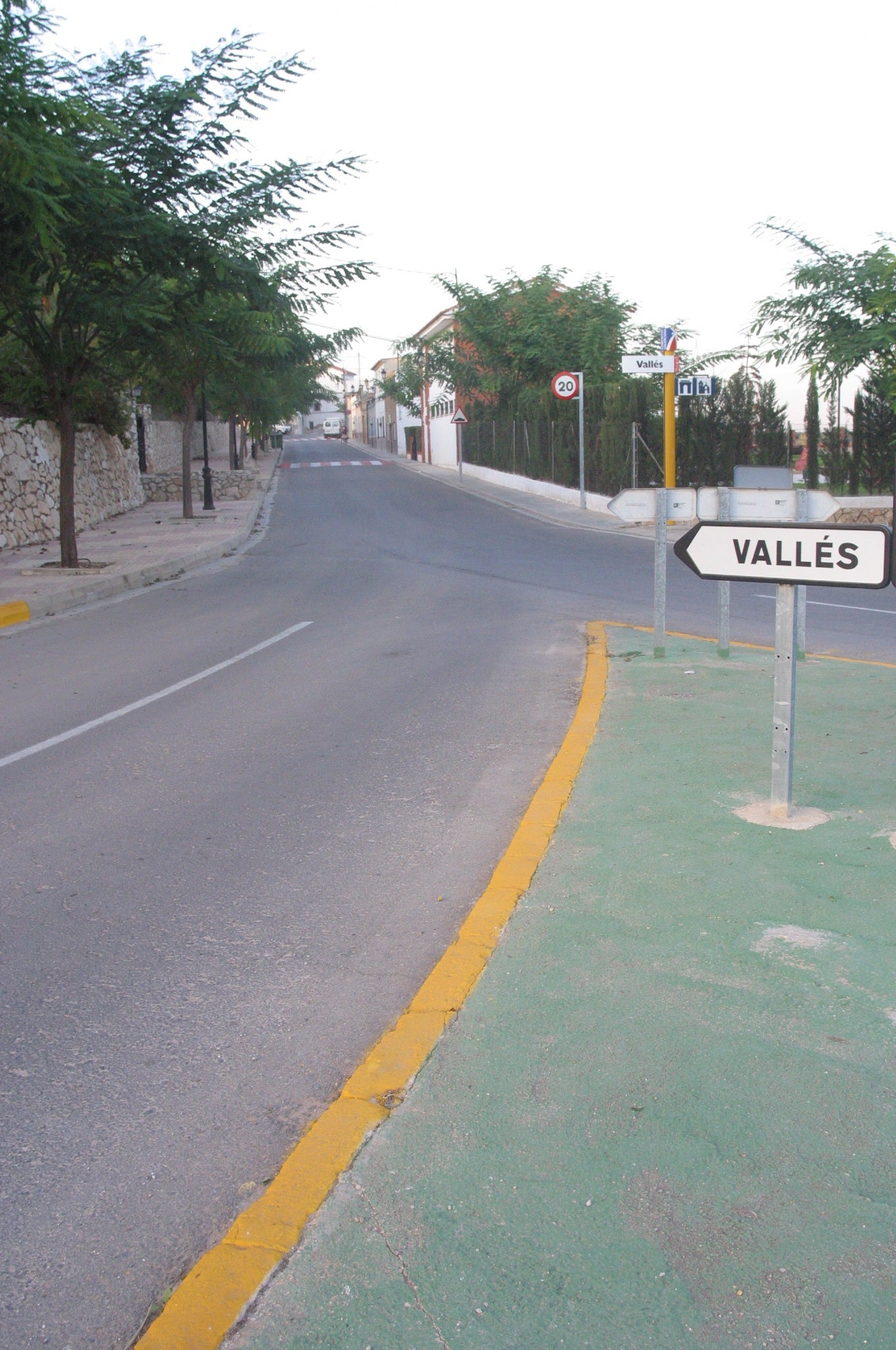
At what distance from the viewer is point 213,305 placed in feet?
56.9

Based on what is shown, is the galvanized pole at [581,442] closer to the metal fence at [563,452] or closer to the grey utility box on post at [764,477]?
the metal fence at [563,452]

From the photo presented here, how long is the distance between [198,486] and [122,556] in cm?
1957

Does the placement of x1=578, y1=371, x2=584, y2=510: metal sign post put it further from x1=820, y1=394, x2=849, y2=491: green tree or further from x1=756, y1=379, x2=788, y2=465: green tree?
x1=820, y1=394, x2=849, y2=491: green tree

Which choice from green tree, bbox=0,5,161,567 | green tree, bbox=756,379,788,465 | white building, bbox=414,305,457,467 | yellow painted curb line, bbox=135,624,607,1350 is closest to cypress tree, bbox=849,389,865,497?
green tree, bbox=756,379,788,465

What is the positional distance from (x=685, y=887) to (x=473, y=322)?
41194 millimetres

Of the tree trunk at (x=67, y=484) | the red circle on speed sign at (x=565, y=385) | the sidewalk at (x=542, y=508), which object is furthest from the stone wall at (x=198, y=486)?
the tree trunk at (x=67, y=484)

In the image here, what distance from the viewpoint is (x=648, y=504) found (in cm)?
829

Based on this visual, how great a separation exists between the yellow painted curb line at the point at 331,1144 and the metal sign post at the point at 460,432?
132ft

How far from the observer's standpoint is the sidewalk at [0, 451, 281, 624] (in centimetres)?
1481

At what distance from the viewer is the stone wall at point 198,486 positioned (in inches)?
1412

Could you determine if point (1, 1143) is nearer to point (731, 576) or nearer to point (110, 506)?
point (731, 576)

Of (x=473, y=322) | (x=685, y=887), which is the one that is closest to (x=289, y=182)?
(x=685, y=887)

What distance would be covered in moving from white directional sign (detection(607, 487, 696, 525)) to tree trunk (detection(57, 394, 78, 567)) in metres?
10.6

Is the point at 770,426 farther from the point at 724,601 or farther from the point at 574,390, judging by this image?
the point at 724,601
